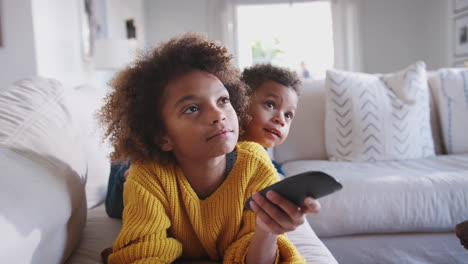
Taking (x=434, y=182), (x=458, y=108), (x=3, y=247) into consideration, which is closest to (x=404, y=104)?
(x=458, y=108)

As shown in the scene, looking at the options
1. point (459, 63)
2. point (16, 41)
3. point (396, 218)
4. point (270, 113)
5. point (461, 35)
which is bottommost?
point (396, 218)

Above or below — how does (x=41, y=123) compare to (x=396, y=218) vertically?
above

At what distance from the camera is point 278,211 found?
654 mm

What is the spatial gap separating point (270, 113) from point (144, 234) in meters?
0.66

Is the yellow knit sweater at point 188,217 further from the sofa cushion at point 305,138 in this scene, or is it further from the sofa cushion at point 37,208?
the sofa cushion at point 305,138

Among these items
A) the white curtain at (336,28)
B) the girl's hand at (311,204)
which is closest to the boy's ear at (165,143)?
the girl's hand at (311,204)

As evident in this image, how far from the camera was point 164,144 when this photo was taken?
0.90 m

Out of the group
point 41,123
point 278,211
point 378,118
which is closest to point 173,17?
point 378,118

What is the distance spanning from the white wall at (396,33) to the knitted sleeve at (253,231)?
5030mm

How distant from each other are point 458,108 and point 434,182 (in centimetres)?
81

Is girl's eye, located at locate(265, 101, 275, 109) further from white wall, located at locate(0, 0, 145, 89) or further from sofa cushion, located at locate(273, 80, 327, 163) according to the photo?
white wall, located at locate(0, 0, 145, 89)

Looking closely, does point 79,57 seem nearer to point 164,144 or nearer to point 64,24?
point 64,24

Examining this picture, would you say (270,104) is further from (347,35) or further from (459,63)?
(347,35)

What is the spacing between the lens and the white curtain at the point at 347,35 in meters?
5.46
